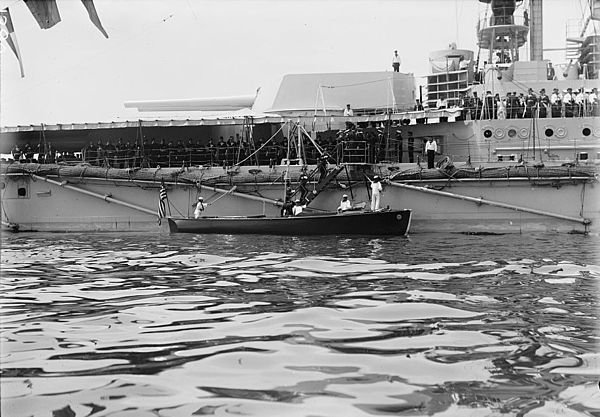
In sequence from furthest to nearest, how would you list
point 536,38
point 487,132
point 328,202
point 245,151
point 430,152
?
1. point 536,38
2. point 245,151
3. point 487,132
4. point 328,202
5. point 430,152

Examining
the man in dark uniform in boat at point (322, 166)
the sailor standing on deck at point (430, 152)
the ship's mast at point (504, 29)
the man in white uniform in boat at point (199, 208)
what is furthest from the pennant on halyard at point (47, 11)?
the ship's mast at point (504, 29)

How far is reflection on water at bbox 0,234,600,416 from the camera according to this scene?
230 inches

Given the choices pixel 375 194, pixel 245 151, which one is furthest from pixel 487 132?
pixel 245 151

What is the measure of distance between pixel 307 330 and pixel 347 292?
3.10 metres

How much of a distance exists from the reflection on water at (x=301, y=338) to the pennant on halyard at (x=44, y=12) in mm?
3138

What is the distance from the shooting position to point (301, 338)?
26.5ft

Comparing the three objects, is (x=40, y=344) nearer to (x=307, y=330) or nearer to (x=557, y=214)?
(x=307, y=330)

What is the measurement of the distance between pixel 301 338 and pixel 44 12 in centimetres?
542

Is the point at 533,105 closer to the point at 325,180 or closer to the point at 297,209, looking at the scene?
the point at 325,180

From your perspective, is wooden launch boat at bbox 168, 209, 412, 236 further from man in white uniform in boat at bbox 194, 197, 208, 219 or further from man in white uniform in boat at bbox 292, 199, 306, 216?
man in white uniform in boat at bbox 194, 197, 208, 219

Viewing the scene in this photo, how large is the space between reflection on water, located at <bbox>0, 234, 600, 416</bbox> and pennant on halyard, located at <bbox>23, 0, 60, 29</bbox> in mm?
3138

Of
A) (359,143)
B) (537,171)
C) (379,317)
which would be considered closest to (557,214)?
(537,171)

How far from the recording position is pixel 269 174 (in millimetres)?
28031

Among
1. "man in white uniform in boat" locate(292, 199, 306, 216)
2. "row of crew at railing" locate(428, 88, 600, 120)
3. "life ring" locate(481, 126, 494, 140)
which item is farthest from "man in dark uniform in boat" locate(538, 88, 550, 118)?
"man in white uniform in boat" locate(292, 199, 306, 216)
